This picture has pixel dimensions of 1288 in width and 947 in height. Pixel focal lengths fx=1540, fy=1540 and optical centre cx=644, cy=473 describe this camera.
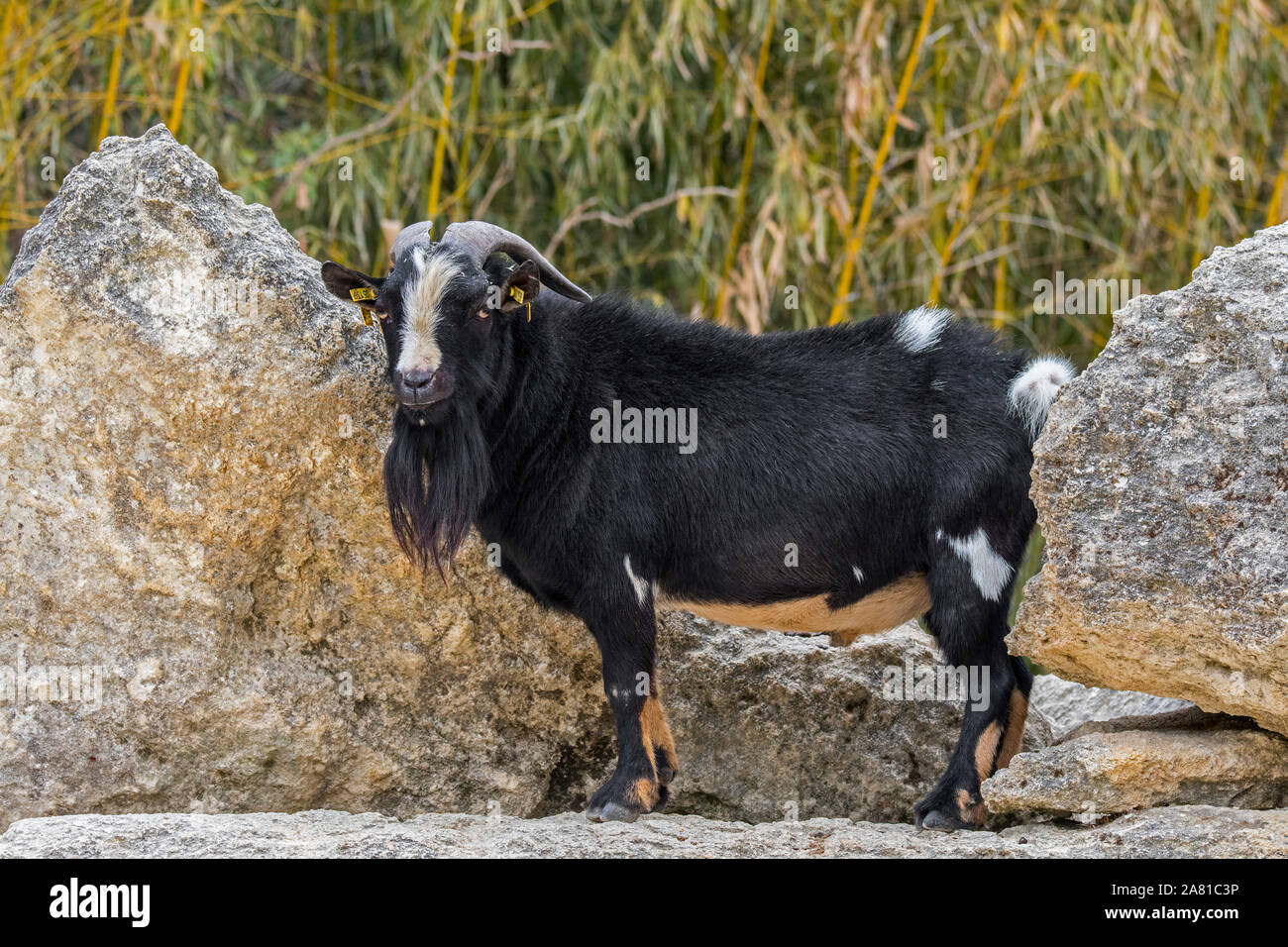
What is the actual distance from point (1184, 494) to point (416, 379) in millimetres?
2293

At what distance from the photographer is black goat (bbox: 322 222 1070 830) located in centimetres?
497

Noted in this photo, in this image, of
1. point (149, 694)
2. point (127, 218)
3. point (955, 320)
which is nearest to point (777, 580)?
point (955, 320)

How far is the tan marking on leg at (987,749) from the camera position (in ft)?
16.3

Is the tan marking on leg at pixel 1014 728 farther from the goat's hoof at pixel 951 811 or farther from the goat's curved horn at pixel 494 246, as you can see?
the goat's curved horn at pixel 494 246

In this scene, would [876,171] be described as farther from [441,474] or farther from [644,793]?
[644,793]

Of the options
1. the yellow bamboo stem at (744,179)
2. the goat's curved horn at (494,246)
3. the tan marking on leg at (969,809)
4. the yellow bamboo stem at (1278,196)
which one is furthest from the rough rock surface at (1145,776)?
the yellow bamboo stem at (1278,196)

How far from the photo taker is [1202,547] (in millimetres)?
4344

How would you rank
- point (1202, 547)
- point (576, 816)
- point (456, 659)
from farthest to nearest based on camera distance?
point (456, 659)
point (576, 816)
point (1202, 547)

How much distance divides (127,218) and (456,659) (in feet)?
6.25

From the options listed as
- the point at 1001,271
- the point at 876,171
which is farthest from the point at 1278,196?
the point at 876,171

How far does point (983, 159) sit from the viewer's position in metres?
8.73

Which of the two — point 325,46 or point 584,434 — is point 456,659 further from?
point 325,46

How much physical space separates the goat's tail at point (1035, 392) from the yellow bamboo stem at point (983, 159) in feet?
11.1

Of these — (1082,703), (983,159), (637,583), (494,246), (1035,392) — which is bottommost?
(1082,703)
